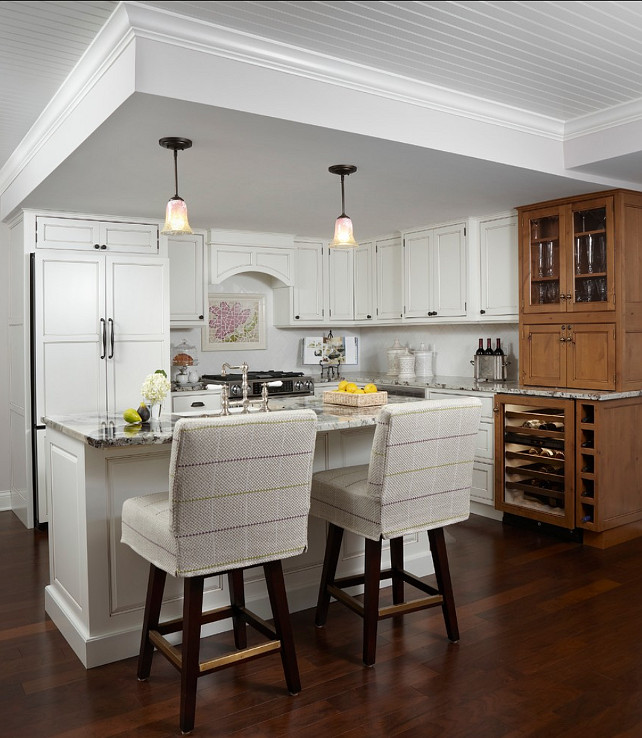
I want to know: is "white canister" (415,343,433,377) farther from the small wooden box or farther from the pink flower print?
the small wooden box

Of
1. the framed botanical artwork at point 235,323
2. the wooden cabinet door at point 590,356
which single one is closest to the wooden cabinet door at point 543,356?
the wooden cabinet door at point 590,356

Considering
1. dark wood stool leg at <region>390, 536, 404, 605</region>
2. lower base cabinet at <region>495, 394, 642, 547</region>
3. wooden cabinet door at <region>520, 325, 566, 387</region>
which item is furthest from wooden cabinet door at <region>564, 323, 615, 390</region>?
dark wood stool leg at <region>390, 536, 404, 605</region>

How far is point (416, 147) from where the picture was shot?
3.22 meters

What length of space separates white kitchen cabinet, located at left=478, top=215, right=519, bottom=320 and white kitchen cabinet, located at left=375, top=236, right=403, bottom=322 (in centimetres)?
99

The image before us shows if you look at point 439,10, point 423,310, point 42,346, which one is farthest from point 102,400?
point 439,10

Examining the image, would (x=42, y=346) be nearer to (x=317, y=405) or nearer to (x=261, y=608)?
(x=317, y=405)

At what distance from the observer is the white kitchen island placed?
2.77 m

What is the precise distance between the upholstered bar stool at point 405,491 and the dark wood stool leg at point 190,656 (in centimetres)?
74

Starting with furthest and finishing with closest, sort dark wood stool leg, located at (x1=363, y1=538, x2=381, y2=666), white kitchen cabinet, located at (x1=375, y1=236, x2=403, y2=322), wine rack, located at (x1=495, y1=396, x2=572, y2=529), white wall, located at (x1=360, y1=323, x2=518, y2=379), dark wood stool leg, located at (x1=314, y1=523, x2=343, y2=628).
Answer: white kitchen cabinet, located at (x1=375, y1=236, x2=403, y2=322), white wall, located at (x1=360, y1=323, x2=518, y2=379), wine rack, located at (x1=495, y1=396, x2=572, y2=529), dark wood stool leg, located at (x1=314, y1=523, x2=343, y2=628), dark wood stool leg, located at (x1=363, y1=538, x2=381, y2=666)

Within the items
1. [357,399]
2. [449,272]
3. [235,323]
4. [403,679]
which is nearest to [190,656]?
[403,679]

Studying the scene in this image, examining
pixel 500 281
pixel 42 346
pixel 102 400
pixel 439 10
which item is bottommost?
pixel 102 400

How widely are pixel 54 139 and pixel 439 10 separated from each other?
85.3 inches

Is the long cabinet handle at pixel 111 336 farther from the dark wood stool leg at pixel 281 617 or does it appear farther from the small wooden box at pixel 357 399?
the dark wood stool leg at pixel 281 617

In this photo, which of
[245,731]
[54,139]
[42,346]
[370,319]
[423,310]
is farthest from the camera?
[370,319]
